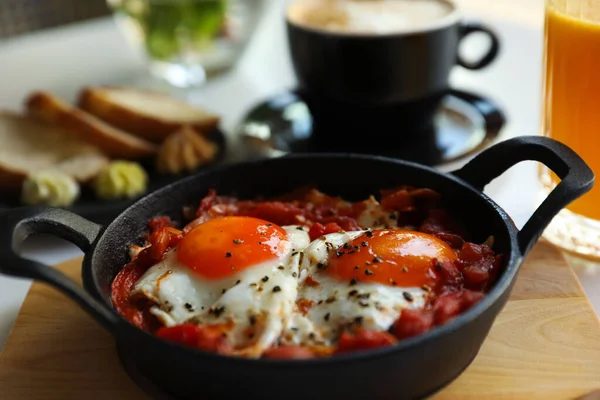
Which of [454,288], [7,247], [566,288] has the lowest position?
[566,288]

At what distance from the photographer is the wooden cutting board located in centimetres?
139

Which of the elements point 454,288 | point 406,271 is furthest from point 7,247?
point 454,288

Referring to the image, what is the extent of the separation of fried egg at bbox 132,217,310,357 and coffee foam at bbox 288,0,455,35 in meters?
0.92

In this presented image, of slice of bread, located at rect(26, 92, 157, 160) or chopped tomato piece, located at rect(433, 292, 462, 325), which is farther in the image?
slice of bread, located at rect(26, 92, 157, 160)

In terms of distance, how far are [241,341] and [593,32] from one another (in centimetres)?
114

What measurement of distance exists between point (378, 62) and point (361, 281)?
100cm

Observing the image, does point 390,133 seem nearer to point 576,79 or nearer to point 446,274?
point 576,79

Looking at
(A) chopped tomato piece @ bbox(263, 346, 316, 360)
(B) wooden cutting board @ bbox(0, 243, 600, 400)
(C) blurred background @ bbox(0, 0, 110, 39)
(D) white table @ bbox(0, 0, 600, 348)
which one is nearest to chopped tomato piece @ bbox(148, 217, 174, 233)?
(B) wooden cutting board @ bbox(0, 243, 600, 400)

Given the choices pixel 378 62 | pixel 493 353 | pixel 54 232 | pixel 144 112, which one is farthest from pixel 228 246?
pixel 144 112

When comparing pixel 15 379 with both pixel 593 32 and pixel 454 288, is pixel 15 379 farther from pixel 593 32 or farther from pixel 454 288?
pixel 593 32

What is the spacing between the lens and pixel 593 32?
5.58 feet

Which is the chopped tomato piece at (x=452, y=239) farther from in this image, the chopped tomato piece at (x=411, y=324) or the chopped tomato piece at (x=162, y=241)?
the chopped tomato piece at (x=162, y=241)

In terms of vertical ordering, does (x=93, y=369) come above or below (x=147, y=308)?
below

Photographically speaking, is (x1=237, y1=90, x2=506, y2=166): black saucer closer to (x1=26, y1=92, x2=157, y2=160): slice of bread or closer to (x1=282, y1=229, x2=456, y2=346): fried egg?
(x1=26, y1=92, x2=157, y2=160): slice of bread
